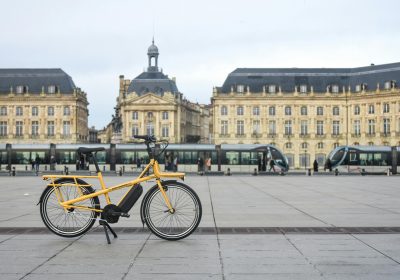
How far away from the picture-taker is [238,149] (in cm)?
6112

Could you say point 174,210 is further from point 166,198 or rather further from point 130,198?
point 130,198

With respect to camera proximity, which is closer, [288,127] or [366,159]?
[366,159]

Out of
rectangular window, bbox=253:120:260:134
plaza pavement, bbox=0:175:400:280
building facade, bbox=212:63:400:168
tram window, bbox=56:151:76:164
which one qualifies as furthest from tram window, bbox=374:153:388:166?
plaza pavement, bbox=0:175:400:280

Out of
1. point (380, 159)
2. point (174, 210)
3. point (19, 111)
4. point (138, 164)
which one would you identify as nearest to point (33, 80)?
point (19, 111)

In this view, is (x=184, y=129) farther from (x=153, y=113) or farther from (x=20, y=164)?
(x=20, y=164)

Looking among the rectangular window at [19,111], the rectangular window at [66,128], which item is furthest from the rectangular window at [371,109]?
the rectangular window at [19,111]

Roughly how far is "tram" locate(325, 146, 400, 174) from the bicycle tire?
53.8m

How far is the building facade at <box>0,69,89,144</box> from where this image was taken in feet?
357

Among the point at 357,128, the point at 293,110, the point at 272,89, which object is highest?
the point at 272,89

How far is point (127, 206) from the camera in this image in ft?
31.4

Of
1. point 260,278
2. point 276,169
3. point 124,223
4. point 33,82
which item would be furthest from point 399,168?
point 33,82

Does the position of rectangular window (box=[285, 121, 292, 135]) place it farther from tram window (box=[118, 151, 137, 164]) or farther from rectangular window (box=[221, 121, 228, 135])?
tram window (box=[118, 151, 137, 164])

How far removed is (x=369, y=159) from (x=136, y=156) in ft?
77.4

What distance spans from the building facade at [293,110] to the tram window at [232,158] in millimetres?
42188
